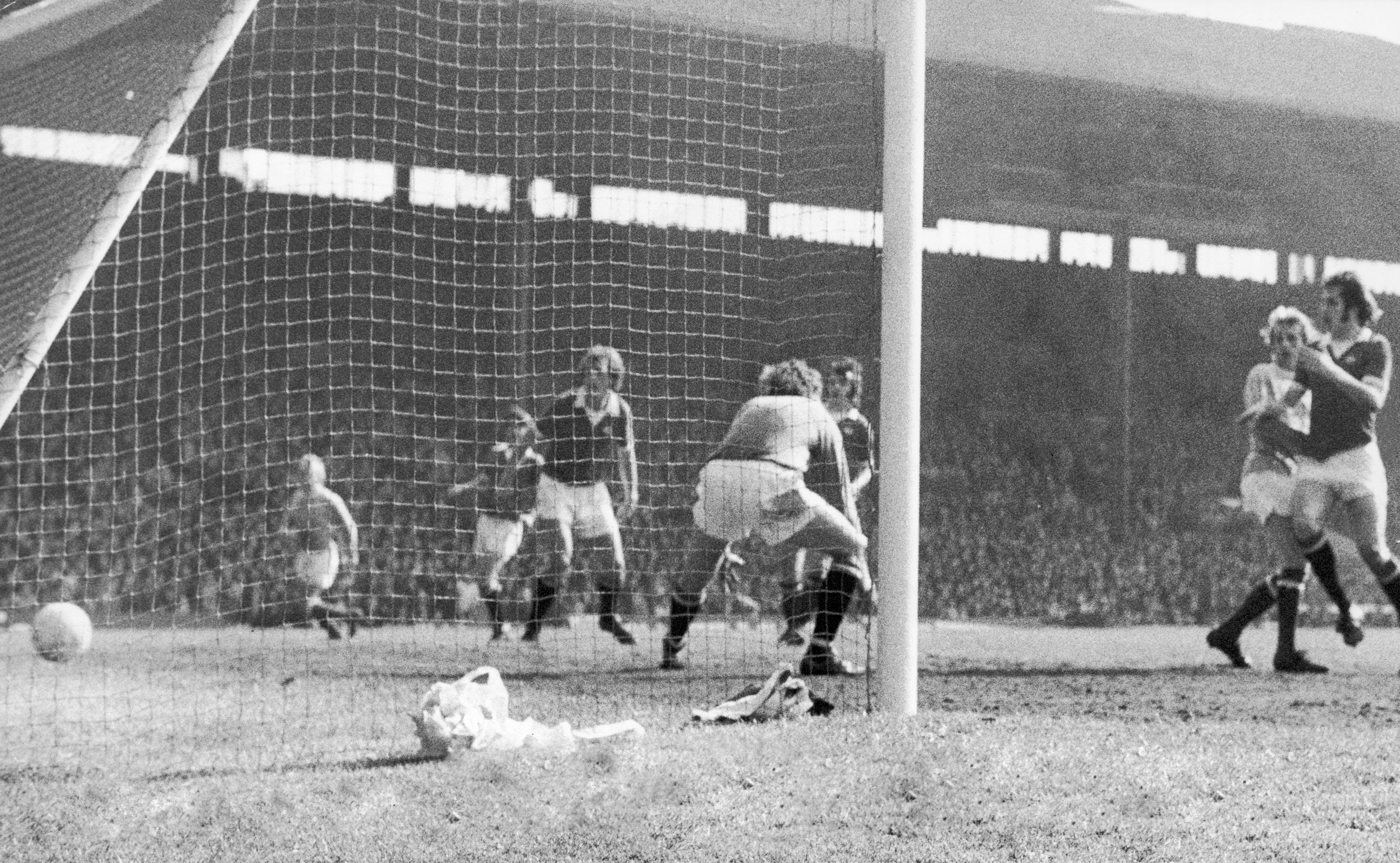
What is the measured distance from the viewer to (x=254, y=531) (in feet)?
41.7

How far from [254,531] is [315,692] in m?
5.49

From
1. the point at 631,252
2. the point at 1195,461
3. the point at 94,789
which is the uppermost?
the point at 631,252

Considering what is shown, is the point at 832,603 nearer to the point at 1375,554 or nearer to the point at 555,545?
the point at 1375,554

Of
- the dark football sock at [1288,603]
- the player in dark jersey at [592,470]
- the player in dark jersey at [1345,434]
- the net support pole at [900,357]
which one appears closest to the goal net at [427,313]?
the player in dark jersey at [592,470]

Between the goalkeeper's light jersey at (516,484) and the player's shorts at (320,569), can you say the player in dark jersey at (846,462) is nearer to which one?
the goalkeeper's light jersey at (516,484)

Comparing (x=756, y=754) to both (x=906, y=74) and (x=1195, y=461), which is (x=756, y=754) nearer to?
(x=906, y=74)

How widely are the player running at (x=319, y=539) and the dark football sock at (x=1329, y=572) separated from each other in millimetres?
5630

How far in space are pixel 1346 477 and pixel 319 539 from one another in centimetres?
636

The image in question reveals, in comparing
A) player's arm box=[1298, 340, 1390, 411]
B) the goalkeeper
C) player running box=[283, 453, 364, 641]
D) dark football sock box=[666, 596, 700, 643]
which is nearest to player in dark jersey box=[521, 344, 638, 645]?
dark football sock box=[666, 596, 700, 643]

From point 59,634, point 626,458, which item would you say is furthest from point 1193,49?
point 59,634

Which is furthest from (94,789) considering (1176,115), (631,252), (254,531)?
(1176,115)

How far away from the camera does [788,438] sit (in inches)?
303

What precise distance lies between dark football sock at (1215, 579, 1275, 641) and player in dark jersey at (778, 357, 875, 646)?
209cm

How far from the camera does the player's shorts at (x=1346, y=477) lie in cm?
877
